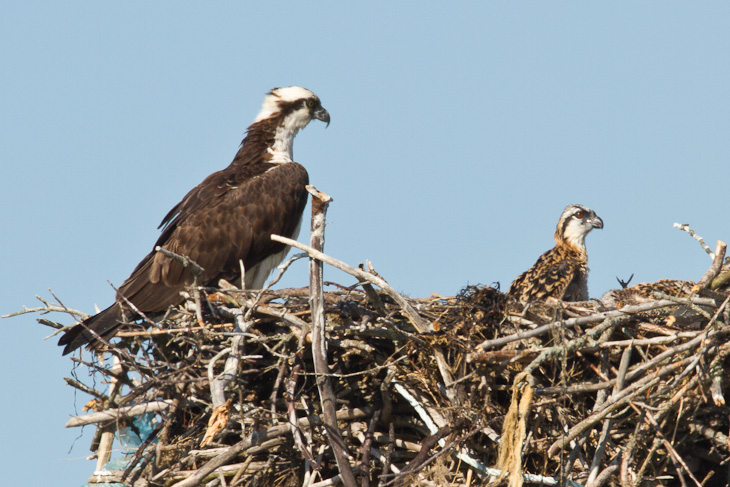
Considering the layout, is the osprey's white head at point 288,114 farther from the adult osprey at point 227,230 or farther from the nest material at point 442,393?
the nest material at point 442,393

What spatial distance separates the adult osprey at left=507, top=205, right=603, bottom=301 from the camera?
764cm

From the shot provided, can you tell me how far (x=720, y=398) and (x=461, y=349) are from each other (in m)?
1.57

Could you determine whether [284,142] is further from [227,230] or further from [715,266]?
[715,266]

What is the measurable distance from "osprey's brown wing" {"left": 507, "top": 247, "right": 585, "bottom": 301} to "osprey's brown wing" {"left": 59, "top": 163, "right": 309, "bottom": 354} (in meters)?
2.11

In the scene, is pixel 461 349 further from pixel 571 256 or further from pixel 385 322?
pixel 571 256

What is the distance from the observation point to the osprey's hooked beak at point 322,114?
969cm

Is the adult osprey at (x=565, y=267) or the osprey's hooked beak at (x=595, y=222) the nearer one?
the adult osprey at (x=565, y=267)

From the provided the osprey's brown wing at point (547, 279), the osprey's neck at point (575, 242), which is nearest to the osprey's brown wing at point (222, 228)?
the osprey's brown wing at point (547, 279)

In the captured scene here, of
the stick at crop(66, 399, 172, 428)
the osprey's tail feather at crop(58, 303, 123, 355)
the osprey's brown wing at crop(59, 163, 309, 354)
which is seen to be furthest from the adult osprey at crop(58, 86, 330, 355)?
the stick at crop(66, 399, 172, 428)

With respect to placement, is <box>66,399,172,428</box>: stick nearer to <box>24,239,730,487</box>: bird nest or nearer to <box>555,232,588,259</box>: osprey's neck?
<box>24,239,730,487</box>: bird nest

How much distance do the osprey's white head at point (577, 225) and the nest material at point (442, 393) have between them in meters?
2.91

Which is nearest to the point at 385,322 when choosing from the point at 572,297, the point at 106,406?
the point at 106,406

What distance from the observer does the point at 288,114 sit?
9438 millimetres

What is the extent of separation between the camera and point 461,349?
5.87 m
